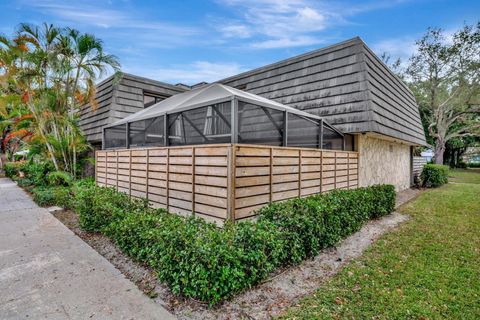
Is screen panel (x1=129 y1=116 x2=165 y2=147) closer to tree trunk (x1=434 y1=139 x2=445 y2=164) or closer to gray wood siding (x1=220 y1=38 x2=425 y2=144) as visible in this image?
gray wood siding (x1=220 y1=38 x2=425 y2=144)

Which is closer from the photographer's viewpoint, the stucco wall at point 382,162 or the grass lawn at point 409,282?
the grass lawn at point 409,282

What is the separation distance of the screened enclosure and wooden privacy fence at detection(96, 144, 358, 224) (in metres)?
0.26

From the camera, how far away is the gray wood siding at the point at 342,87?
6559mm

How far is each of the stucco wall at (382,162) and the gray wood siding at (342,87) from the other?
0.66 metres

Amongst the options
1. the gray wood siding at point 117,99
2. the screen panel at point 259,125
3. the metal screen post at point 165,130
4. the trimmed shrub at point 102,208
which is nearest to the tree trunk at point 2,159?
the gray wood siding at point 117,99

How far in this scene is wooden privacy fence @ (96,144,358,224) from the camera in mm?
3557

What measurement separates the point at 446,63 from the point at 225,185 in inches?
853

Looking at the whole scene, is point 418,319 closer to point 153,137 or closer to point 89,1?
point 153,137

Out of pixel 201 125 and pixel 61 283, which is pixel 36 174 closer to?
pixel 61 283

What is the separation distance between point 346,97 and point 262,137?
12.5 ft

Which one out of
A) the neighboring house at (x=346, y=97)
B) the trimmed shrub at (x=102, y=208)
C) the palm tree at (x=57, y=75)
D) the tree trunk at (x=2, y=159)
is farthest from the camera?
the tree trunk at (x=2, y=159)

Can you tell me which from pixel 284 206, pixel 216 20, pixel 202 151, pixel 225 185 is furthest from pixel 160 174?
pixel 216 20

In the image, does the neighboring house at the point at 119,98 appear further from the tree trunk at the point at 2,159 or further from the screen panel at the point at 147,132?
the tree trunk at the point at 2,159

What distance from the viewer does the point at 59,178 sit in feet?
30.1
